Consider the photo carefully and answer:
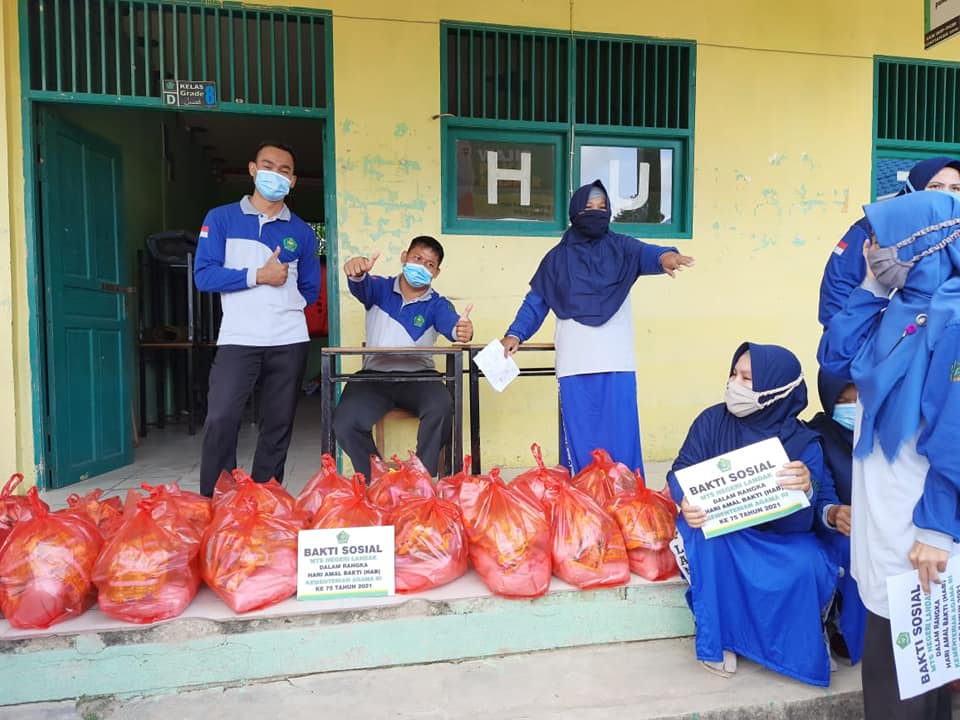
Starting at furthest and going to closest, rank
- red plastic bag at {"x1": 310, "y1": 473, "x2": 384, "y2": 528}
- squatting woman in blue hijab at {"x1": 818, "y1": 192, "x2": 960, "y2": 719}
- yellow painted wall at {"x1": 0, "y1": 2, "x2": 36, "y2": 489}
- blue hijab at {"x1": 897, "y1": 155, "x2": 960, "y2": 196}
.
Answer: yellow painted wall at {"x1": 0, "y1": 2, "x2": 36, "y2": 489} < blue hijab at {"x1": 897, "y1": 155, "x2": 960, "y2": 196} < red plastic bag at {"x1": 310, "y1": 473, "x2": 384, "y2": 528} < squatting woman in blue hijab at {"x1": 818, "y1": 192, "x2": 960, "y2": 719}

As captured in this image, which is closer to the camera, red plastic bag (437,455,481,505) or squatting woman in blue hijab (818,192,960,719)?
squatting woman in blue hijab (818,192,960,719)

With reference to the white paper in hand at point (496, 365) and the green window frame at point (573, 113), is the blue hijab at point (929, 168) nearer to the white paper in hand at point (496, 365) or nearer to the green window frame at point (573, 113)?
the white paper in hand at point (496, 365)

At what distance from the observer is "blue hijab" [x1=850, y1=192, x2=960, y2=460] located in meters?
1.32

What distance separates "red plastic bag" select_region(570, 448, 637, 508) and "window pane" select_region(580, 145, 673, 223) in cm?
248

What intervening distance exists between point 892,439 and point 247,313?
2.37 meters

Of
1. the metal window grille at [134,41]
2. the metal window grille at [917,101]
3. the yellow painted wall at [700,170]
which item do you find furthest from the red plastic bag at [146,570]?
the metal window grille at [917,101]

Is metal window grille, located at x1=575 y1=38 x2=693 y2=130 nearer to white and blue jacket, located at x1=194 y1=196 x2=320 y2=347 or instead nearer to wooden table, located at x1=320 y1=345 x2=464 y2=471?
wooden table, located at x1=320 y1=345 x2=464 y2=471

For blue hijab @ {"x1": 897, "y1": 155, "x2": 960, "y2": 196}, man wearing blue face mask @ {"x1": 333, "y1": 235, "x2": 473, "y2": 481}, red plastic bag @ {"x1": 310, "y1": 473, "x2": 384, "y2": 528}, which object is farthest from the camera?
man wearing blue face mask @ {"x1": 333, "y1": 235, "x2": 473, "y2": 481}

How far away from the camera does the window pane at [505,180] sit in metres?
4.16

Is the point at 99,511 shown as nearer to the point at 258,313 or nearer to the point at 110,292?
the point at 258,313

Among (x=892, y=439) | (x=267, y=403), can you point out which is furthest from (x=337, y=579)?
(x=892, y=439)

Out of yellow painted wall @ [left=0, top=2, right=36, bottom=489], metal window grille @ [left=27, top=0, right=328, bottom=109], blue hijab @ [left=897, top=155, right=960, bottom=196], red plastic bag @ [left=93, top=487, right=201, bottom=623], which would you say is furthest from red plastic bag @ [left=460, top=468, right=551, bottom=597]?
yellow painted wall @ [left=0, top=2, right=36, bottom=489]

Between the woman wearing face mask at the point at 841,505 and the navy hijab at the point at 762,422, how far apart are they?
0.33 feet

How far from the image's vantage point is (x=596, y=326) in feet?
9.46
